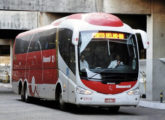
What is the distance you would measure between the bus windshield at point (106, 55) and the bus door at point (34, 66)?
500 cm

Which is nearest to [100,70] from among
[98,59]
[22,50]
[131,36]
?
[98,59]

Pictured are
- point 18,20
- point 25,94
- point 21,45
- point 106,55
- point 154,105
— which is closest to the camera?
point 106,55

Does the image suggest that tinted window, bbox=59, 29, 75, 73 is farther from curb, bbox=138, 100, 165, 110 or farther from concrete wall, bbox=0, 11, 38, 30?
concrete wall, bbox=0, 11, 38, 30

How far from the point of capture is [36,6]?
1134 inches

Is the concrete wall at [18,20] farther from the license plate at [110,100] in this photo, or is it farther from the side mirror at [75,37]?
the license plate at [110,100]

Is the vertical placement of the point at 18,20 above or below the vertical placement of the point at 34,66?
above

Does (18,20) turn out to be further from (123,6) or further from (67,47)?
(67,47)

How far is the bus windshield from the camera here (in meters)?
17.0

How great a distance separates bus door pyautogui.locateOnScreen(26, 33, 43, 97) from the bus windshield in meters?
5.00

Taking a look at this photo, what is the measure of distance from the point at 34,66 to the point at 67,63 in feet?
16.9

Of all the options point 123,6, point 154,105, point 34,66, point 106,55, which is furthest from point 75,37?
point 123,6

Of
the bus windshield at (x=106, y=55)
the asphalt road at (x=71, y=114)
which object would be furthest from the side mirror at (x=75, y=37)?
the asphalt road at (x=71, y=114)

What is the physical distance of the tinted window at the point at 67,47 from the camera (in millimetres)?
17453

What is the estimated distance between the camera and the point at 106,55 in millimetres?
17094
